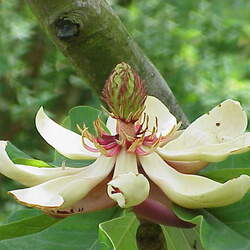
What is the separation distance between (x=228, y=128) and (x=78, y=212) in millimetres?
218

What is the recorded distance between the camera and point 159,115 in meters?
0.96

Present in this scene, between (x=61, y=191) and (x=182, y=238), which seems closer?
(x=61, y=191)

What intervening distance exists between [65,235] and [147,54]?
1869 millimetres

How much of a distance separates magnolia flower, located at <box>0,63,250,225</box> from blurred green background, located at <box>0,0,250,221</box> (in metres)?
1.41

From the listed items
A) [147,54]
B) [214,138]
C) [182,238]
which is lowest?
[147,54]

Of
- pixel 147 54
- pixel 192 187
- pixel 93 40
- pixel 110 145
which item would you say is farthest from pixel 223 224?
pixel 147 54

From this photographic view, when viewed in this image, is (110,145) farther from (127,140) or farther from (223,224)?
(223,224)

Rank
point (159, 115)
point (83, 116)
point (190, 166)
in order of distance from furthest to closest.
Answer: point (83, 116)
point (159, 115)
point (190, 166)

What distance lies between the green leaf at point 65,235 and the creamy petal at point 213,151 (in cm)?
9

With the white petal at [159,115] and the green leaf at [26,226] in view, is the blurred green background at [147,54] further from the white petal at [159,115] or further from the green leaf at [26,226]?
the green leaf at [26,226]

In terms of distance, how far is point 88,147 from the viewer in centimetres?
90

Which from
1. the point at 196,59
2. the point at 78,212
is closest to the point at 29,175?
the point at 78,212

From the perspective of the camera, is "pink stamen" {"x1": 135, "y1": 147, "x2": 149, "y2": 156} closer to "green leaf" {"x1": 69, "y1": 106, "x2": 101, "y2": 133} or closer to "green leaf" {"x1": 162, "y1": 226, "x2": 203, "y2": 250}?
"green leaf" {"x1": 162, "y1": 226, "x2": 203, "y2": 250}

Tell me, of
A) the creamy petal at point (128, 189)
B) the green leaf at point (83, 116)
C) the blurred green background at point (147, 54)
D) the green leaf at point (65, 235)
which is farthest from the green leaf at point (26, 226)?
the blurred green background at point (147, 54)
